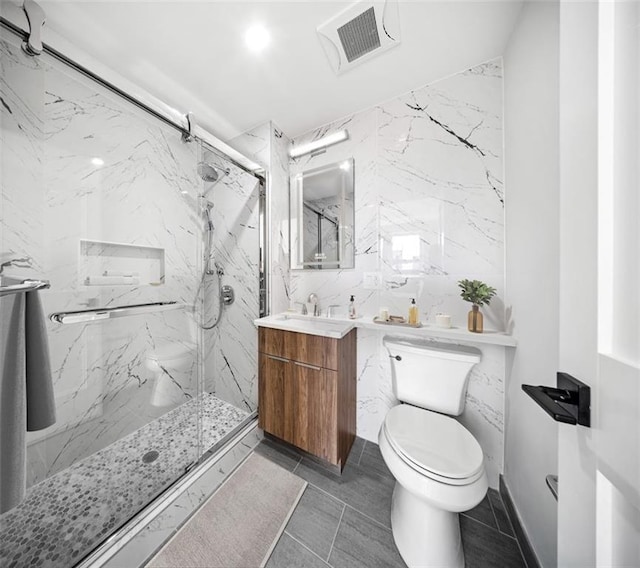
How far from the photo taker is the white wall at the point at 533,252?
2.52 ft

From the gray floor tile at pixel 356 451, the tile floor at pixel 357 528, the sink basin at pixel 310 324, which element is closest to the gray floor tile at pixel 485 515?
the tile floor at pixel 357 528

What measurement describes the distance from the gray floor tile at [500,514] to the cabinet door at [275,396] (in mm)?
1101

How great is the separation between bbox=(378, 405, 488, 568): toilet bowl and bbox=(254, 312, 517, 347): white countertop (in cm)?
45

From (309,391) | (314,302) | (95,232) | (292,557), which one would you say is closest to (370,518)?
(292,557)

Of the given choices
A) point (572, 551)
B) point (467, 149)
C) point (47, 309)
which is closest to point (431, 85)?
point (467, 149)

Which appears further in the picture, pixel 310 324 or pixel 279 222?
pixel 279 222

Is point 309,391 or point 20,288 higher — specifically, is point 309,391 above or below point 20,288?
below

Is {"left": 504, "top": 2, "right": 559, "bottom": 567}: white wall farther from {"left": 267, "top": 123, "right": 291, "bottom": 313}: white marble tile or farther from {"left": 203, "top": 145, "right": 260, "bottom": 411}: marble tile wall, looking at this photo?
{"left": 203, "top": 145, "right": 260, "bottom": 411}: marble tile wall

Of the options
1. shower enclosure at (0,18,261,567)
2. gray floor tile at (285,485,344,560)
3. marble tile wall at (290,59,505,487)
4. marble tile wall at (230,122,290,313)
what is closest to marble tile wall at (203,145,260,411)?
shower enclosure at (0,18,261,567)

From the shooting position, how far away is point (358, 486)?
47.6 inches

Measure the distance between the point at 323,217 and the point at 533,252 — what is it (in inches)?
48.4

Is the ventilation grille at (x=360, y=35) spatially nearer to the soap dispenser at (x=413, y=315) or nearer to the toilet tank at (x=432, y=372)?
the soap dispenser at (x=413, y=315)

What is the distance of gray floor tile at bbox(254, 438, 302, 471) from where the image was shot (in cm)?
136

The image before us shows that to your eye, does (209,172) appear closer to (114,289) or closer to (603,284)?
(114,289)
